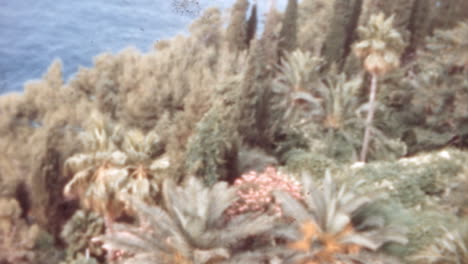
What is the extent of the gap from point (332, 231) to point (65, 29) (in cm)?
1375

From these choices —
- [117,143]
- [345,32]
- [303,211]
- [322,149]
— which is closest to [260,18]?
[345,32]

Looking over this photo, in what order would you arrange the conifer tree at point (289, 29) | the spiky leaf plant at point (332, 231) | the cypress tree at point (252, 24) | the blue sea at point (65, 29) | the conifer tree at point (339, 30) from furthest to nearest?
1. the cypress tree at point (252, 24)
2. the conifer tree at point (339, 30)
3. the conifer tree at point (289, 29)
4. the blue sea at point (65, 29)
5. the spiky leaf plant at point (332, 231)

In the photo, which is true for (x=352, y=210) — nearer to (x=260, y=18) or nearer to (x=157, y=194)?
(x=157, y=194)

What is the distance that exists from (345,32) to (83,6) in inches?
542

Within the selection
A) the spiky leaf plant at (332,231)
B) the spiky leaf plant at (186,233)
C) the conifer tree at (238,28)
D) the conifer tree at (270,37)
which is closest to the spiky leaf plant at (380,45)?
the conifer tree at (270,37)

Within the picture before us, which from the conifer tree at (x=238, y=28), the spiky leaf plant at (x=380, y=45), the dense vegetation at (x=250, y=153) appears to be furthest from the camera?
the conifer tree at (x=238, y=28)

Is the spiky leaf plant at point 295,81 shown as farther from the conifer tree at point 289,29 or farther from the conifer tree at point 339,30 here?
the conifer tree at point 339,30

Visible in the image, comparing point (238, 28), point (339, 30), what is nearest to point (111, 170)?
A: point (238, 28)

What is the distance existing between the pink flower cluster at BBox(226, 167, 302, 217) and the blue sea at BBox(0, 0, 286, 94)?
20.9ft

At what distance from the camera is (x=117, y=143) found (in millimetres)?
10547

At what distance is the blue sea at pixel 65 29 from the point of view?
14.1 meters

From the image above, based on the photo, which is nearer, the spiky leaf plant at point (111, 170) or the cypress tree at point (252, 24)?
the spiky leaf plant at point (111, 170)

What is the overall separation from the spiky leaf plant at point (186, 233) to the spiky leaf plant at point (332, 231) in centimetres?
67

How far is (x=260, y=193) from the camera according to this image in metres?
8.88
